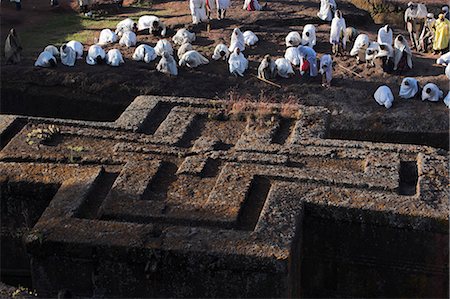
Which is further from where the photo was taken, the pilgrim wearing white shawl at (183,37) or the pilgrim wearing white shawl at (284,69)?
the pilgrim wearing white shawl at (183,37)

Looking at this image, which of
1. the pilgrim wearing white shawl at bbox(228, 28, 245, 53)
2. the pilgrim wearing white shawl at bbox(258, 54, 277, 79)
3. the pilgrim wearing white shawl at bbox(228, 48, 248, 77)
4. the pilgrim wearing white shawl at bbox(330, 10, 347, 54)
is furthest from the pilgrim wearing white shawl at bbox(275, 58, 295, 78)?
the pilgrim wearing white shawl at bbox(330, 10, 347, 54)

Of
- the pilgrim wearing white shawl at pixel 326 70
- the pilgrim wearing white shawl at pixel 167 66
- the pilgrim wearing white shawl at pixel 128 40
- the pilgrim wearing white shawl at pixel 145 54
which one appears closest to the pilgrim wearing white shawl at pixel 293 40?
the pilgrim wearing white shawl at pixel 326 70

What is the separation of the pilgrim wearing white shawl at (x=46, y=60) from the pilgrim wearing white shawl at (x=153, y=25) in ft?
10.0

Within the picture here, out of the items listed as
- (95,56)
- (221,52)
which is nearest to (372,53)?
(221,52)

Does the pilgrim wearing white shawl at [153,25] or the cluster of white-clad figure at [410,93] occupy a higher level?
the pilgrim wearing white shawl at [153,25]

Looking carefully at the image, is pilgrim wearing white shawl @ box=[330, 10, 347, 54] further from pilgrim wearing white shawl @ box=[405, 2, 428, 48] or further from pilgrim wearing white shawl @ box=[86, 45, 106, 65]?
pilgrim wearing white shawl @ box=[86, 45, 106, 65]

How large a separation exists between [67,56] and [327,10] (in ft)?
22.0

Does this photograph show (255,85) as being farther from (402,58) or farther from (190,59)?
(402,58)

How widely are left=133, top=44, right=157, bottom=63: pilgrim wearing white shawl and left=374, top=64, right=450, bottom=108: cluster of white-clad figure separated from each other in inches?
194

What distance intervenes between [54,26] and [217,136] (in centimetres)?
1129

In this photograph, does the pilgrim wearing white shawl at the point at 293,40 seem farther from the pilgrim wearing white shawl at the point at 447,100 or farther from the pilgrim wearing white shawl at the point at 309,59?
the pilgrim wearing white shawl at the point at 447,100

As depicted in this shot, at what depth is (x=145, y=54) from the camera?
16172 millimetres

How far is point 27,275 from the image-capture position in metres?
8.42

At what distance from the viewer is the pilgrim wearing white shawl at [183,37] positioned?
17.2 metres
